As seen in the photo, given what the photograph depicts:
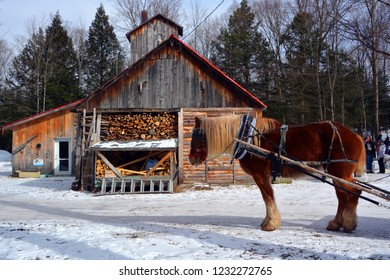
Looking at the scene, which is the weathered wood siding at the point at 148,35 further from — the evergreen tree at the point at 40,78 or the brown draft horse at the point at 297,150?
the evergreen tree at the point at 40,78

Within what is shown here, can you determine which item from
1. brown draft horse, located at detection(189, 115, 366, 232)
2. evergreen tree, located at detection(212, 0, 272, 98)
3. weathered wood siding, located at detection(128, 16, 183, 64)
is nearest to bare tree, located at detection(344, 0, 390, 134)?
brown draft horse, located at detection(189, 115, 366, 232)

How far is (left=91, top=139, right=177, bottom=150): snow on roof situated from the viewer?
12.0 meters

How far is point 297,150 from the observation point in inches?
234

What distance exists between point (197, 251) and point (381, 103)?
32710 millimetres

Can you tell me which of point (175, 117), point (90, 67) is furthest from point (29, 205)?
point (90, 67)

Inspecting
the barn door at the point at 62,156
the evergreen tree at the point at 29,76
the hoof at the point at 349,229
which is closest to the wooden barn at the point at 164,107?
the barn door at the point at 62,156

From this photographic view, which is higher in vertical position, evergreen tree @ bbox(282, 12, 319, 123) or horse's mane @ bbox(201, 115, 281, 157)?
evergreen tree @ bbox(282, 12, 319, 123)

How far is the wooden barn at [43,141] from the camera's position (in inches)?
756

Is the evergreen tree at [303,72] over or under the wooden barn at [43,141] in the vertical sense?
over

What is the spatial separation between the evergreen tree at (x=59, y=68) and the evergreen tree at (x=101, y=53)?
176 centimetres

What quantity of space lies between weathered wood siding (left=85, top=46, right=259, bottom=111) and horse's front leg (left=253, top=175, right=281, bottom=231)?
7.60m

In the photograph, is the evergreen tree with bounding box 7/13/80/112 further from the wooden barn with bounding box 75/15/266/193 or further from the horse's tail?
the horse's tail

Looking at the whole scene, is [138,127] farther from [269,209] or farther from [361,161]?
[361,161]

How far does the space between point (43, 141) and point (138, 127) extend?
27.7 feet
